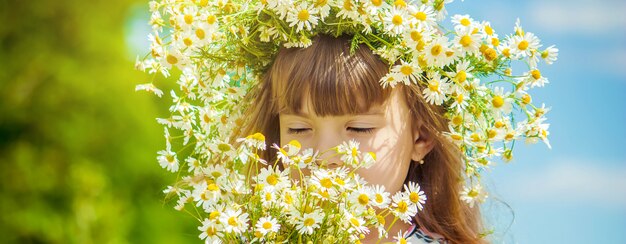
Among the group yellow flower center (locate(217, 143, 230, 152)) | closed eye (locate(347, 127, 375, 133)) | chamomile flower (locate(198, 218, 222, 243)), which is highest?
yellow flower center (locate(217, 143, 230, 152))

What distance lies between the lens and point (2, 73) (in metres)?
7.07

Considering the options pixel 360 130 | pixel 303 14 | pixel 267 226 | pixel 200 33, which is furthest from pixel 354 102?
pixel 267 226

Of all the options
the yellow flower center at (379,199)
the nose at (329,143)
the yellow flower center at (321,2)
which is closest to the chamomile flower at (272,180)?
the yellow flower center at (379,199)

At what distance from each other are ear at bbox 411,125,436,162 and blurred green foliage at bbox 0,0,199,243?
3.62m

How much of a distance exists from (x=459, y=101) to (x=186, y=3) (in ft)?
3.03

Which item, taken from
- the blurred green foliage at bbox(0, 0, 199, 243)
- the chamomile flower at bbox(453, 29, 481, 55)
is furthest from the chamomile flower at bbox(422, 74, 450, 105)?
the blurred green foliage at bbox(0, 0, 199, 243)

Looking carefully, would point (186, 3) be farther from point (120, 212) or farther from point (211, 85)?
point (120, 212)

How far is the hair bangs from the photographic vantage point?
8.55 feet

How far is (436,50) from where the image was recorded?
98.4 inches

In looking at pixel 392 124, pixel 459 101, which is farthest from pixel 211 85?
pixel 459 101

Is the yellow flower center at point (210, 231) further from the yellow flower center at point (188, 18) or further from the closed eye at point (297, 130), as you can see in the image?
the yellow flower center at point (188, 18)

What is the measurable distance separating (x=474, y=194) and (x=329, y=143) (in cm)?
62

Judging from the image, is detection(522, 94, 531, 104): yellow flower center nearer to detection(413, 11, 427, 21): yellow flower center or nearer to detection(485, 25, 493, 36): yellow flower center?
detection(485, 25, 493, 36): yellow flower center

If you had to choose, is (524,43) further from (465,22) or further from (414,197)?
(414,197)
